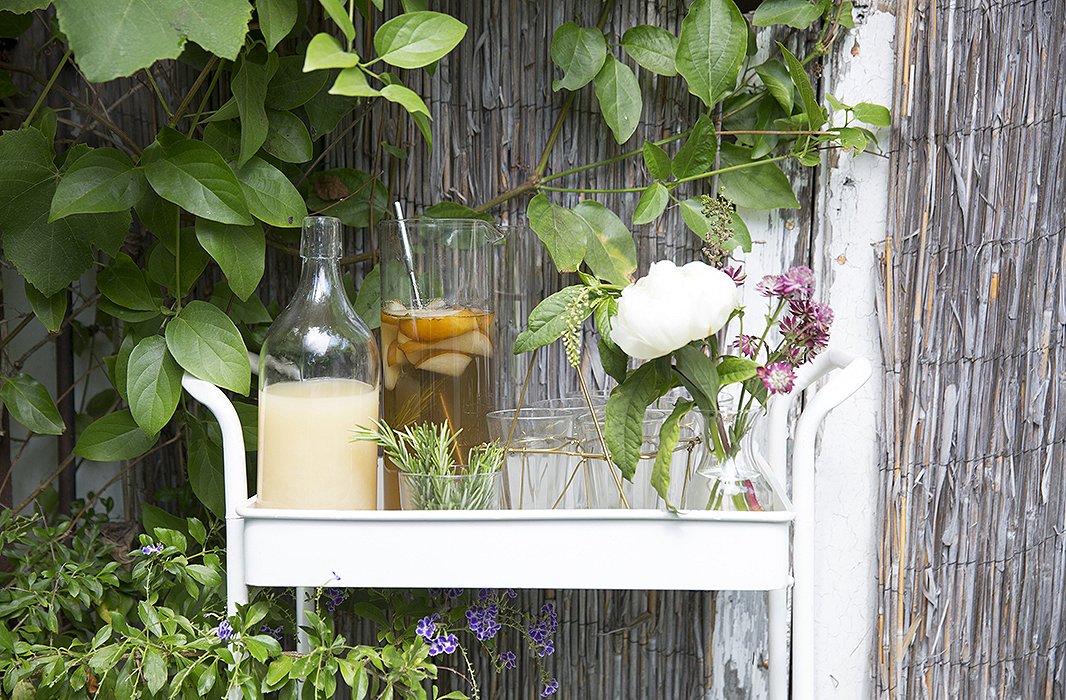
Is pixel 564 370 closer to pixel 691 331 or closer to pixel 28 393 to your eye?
pixel 691 331

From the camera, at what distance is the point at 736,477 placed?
685mm

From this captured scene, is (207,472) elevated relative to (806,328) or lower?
lower

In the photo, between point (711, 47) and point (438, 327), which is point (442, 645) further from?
point (711, 47)

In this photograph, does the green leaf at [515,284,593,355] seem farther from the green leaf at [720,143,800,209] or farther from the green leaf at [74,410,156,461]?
the green leaf at [74,410,156,461]

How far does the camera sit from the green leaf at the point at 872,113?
0.83 metres

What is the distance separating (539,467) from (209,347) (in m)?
0.31

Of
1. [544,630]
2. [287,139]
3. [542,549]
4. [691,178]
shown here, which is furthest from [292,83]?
[544,630]

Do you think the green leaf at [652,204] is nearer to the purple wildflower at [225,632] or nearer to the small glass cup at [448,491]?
the small glass cup at [448,491]

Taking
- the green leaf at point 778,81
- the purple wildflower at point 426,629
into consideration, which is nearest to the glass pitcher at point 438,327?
the purple wildflower at point 426,629

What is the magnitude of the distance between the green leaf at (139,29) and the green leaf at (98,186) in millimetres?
158

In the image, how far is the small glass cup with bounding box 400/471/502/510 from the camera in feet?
2.27

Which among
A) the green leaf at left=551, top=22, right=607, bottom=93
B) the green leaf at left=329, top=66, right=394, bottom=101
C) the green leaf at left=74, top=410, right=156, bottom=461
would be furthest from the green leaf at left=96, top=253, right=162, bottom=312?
the green leaf at left=551, top=22, right=607, bottom=93

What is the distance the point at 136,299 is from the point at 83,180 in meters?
0.14

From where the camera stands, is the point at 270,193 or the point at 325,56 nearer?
the point at 325,56
